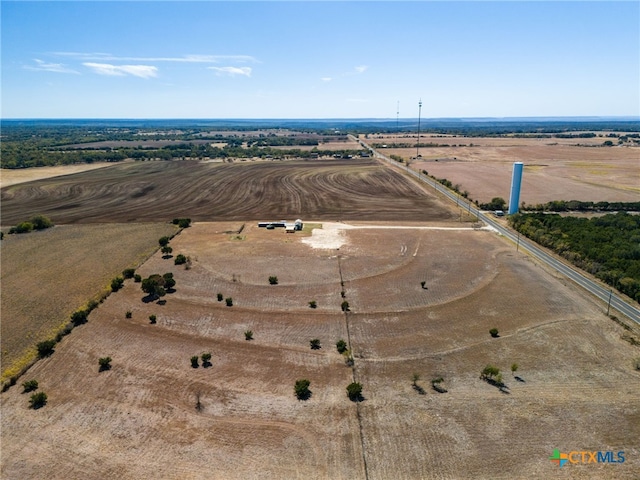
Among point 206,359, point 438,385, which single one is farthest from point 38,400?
point 438,385

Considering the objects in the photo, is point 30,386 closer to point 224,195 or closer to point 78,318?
point 78,318

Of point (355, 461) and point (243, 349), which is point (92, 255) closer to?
point (243, 349)

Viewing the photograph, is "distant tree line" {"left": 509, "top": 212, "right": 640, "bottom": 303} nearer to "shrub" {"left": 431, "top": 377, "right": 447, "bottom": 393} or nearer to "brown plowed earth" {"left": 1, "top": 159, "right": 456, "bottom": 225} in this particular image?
"brown plowed earth" {"left": 1, "top": 159, "right": 456, "bottom": 225}

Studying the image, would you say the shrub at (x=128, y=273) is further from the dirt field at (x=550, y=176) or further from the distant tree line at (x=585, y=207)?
the dirt field at (x=550, y=176)

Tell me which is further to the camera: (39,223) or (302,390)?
(39,223)

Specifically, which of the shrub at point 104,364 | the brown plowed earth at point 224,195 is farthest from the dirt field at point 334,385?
the brown plowed earth at point 224,195

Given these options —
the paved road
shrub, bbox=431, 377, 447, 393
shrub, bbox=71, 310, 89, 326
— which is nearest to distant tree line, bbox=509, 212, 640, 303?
the paved road
